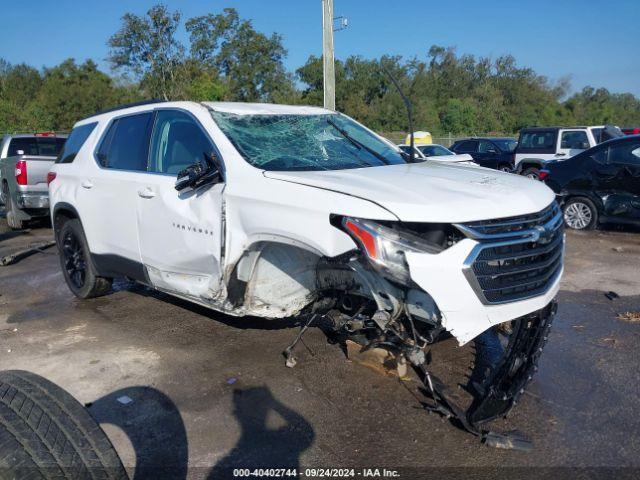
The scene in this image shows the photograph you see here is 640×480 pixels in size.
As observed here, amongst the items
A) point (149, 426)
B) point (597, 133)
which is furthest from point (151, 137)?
point (597, 133)

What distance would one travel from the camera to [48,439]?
187 centimetres

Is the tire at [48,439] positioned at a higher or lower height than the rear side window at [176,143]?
lower

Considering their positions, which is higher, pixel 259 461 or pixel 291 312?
pixel 291 312

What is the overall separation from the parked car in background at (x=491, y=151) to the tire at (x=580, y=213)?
999 cm

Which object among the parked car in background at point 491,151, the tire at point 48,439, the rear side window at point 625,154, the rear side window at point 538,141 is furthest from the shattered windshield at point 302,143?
the parked car in background at point 491,151

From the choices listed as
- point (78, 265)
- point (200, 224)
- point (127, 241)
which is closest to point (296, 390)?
point (200, 224)

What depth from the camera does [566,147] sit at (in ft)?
55.9

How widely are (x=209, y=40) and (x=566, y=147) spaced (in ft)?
98.6

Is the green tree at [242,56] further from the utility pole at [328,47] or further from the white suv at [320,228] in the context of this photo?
the white suv at [320,228]

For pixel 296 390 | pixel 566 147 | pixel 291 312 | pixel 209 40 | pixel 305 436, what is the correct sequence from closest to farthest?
pixel 305 436, pixel 296 390, pixel 291 312, pixel 566 147, pixel 209 40

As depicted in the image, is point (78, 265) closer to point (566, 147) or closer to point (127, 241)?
point (127, 241)

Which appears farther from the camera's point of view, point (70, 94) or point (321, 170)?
point (70, 94)

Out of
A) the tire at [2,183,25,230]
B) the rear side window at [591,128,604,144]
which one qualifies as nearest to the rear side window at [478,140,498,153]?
the rear side window at [591,128,604,144]

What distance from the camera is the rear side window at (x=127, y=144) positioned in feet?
16.1
